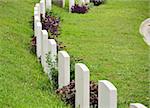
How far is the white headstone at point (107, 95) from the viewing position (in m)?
5.97

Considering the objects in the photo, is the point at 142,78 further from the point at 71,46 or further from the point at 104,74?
the point at 71,46

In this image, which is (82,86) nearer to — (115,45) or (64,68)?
(64,68)

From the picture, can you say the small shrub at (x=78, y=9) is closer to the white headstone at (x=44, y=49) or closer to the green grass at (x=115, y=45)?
the green grass at (x=115, y=45)

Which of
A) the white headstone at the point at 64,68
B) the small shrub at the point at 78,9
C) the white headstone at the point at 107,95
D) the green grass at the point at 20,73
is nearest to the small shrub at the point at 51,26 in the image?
the green grass at the point at 20,73

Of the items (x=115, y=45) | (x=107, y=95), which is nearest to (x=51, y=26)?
(x=115, y=45)

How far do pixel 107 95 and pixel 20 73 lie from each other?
341 cm

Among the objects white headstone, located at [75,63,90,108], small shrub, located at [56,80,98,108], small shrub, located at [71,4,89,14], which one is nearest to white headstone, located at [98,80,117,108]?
white headstone, located at [75,63,90,108]

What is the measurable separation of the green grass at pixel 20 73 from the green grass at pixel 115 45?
122cm

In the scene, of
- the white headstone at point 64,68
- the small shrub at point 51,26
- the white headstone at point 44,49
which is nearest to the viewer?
the white headstone at point 64,68

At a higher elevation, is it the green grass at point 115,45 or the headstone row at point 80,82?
the headstone row at point 80,82

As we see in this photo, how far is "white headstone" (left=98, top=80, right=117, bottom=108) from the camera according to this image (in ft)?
19.6

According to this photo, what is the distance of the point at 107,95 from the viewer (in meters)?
6.07

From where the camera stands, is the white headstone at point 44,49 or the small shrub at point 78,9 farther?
the small shrub at point 78,9

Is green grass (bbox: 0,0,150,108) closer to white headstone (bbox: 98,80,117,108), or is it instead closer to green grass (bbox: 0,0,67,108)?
green grass (bbox: 0,0,67,108)
